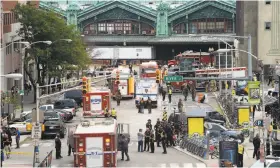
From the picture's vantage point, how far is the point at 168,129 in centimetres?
4522

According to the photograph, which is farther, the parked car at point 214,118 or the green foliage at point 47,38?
the green foliage at point 47,38

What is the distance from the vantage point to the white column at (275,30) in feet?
335

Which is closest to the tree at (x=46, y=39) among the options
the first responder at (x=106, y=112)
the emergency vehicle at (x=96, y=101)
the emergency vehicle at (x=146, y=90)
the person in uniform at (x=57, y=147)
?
the emergency vehicle at (x=146, y=90)

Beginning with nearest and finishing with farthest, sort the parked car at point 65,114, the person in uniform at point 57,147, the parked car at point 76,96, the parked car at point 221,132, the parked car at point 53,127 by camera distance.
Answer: the person in uniform at point 57,147, the parked car at point 221,132, the parked car at point 53,127, the parked car at point 65,114, the parked car at point 76,96

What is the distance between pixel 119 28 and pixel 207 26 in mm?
14691

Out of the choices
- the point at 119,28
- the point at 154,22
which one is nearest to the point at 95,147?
the point at 154,22

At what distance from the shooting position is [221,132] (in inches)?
1877

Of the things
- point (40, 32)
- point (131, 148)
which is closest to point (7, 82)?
point (40, 32)

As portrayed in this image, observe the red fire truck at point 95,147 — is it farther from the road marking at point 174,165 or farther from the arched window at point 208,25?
the arched window at point 208,25

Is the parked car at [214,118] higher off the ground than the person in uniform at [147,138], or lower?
higher

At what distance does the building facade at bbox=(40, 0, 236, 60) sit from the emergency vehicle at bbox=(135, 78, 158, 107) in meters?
65.2

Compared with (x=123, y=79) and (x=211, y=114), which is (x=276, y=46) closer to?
(x=123, y=79)

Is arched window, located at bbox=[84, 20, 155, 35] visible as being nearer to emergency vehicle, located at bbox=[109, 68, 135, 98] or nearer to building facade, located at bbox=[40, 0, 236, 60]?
building facade, located at bbox=[40, 0, 236, 60]

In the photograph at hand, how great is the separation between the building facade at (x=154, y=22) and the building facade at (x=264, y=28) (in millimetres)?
25860
